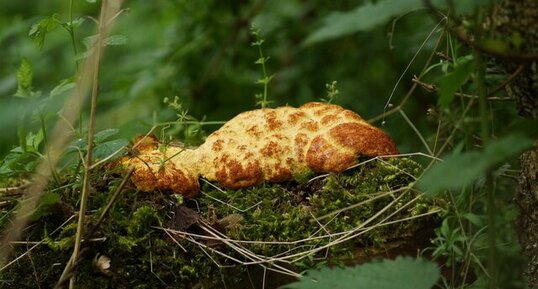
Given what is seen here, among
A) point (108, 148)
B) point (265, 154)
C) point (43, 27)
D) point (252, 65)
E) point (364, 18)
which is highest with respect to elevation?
point (364, 18)

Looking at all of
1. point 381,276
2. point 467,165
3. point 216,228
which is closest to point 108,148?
point 216,228

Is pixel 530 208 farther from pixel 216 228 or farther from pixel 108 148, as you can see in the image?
pixel 108 148

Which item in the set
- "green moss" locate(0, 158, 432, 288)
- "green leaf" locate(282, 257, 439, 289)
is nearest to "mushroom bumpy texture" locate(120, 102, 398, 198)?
"green moss" locate(0, 158, 432, 288)

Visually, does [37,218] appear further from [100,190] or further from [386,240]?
[386,240]

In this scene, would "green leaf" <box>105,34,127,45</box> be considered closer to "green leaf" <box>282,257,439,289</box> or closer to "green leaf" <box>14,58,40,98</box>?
"green leaf" <box>14,58,40,98</box>

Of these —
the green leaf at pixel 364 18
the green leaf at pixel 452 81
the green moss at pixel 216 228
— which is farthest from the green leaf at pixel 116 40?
the green leaf at pixel 452 81
